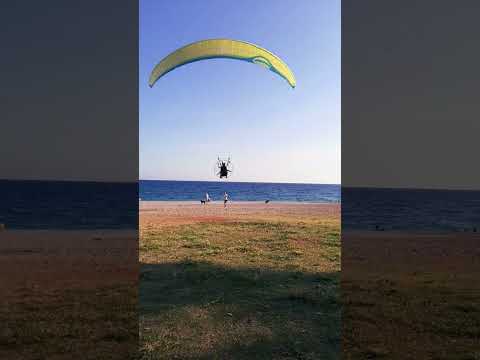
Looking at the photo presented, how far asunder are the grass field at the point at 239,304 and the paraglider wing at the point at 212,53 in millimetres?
5962

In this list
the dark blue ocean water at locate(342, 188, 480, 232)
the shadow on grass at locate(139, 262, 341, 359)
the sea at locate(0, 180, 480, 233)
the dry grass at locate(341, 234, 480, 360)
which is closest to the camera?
the shadow on grass at locate(139, 262, 341, 359)

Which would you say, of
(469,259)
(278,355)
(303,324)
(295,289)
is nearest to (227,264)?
(295,289)

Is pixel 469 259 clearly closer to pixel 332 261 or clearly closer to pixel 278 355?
pixel 332 261

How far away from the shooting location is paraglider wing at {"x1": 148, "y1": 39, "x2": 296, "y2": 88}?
9.26m

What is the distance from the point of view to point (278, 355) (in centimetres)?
466

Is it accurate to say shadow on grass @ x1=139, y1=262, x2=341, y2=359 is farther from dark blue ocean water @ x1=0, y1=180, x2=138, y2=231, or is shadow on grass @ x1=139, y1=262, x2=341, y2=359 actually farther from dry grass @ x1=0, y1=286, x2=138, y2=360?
dark blue ocean water @ x1=0, y1=180, x2=138, y2=231

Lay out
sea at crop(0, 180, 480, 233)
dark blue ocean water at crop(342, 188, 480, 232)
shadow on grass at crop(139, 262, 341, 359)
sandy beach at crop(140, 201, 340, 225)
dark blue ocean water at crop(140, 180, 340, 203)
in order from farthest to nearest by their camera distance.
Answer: dark blue ocean water at crop(140, 180, 340, 203)
sea at crop(0, 180, 480, 233)
dark blue ocean water at crop(342, 188, 480, 232)
sandy beach at crop(140, 201, 340, 225)
shadow on grass at crop(139, 262, 341, 359)

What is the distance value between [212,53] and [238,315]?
707cm

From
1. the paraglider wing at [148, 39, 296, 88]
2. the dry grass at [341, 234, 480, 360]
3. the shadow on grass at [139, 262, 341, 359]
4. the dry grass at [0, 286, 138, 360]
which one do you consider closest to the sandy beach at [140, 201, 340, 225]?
the paraglider wing at [148, 39, 296, 88]

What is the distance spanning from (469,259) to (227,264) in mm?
9012

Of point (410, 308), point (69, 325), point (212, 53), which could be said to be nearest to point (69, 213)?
point (212, 53)

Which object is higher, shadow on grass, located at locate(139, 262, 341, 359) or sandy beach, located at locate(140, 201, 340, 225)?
shadow on grass, located at locate(139, 262, 341, 359)

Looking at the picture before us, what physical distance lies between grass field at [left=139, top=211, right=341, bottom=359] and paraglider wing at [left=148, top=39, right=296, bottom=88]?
19.6ft

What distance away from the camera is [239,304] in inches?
257
